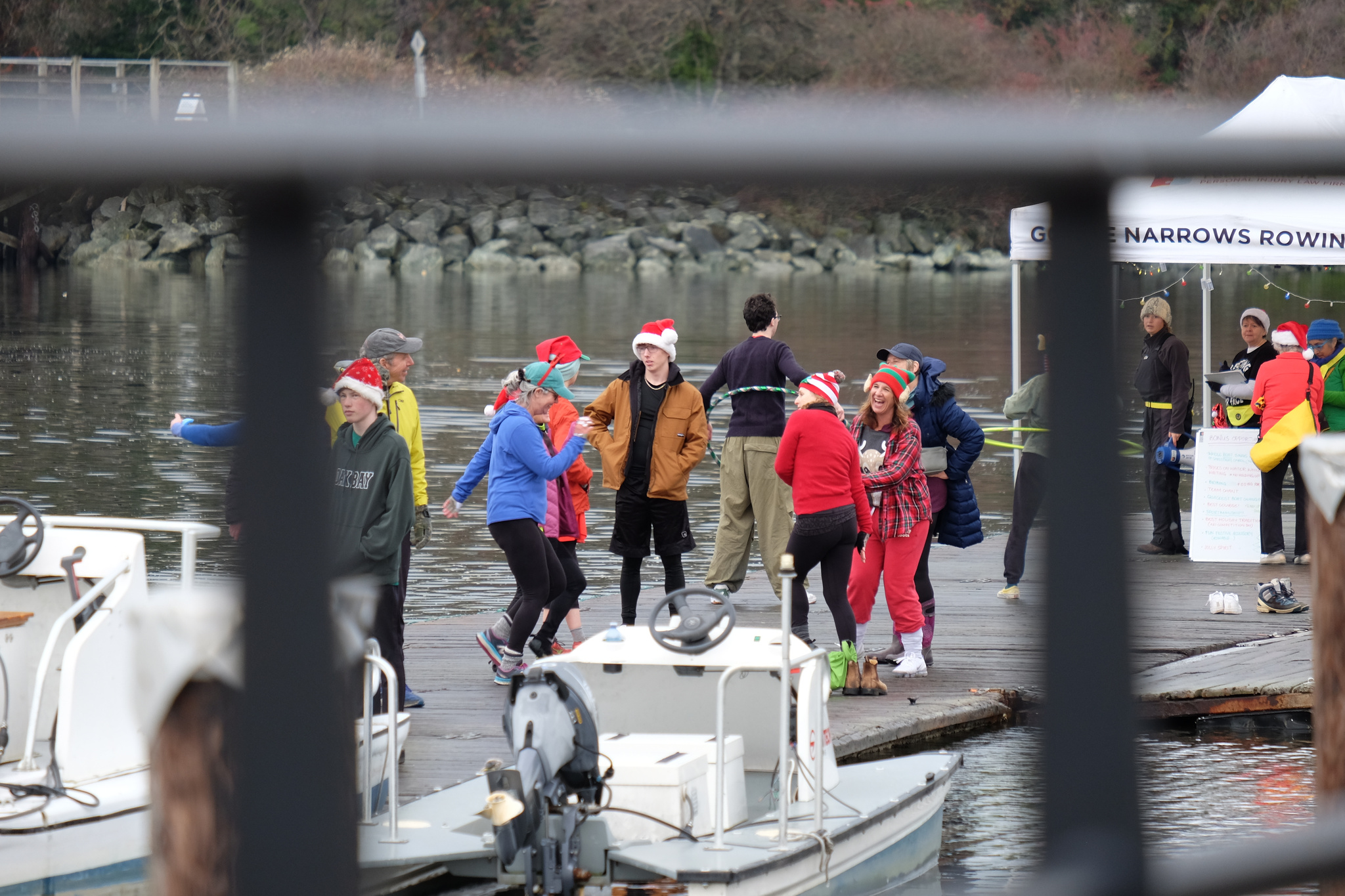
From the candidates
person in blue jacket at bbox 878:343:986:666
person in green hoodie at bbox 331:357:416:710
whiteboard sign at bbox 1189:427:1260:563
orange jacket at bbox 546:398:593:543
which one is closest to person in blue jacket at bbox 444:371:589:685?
orange jacket at bbox 546:398:593:543

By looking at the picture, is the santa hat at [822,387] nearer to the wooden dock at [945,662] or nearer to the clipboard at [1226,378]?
the wooden dock at [945,662]

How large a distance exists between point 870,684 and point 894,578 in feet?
1.90

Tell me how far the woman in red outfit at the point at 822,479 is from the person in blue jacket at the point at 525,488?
1027 millimetres

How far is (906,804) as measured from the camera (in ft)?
20.6

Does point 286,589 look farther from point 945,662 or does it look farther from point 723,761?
point 945,662

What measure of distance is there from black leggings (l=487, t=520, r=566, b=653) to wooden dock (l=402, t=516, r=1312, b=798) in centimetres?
33

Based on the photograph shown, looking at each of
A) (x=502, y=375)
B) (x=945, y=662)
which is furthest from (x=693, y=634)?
(x=502, y=375)

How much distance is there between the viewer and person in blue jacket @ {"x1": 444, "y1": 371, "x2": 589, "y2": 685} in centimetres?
717

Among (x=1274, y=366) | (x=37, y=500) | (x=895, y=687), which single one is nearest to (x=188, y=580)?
(x=895, y=687)

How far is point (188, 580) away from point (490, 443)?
3.08m

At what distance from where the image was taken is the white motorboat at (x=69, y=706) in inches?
201

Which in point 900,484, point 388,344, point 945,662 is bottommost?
point 945,662

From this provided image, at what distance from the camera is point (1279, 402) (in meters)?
9.71

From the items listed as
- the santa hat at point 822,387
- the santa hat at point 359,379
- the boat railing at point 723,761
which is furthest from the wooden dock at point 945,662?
the santa hat at point 359,379
